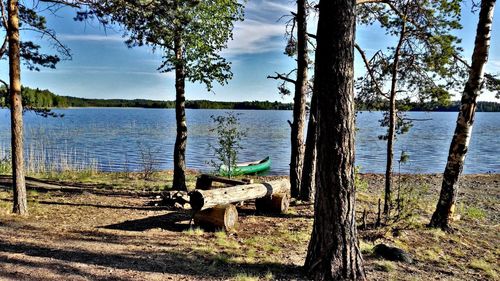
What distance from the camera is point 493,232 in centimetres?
961

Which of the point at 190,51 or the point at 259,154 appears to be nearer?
the point at 190,51

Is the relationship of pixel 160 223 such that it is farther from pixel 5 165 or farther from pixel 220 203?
pixel 5 165

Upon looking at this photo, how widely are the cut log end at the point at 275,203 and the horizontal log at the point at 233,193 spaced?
6.4 inches

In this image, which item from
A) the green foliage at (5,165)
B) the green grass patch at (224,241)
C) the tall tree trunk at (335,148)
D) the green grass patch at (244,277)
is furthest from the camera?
the green foliage at (5,165)

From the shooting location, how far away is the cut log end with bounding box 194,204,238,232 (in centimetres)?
787

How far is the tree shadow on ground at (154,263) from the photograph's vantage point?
5492 mm

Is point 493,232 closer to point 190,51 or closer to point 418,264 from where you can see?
point 418,264

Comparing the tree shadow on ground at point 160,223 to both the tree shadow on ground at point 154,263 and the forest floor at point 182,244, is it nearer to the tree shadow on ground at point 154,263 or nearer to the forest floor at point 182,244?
the forest floor at point 182,244

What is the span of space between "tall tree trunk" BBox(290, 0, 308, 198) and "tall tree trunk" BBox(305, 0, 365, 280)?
567 centimetres

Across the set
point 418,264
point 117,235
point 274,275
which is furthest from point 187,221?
point 418,264

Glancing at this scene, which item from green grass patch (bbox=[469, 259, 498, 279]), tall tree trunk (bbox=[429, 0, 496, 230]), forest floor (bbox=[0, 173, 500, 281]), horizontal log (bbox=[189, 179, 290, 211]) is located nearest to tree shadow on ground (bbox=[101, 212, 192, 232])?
forest floor (bbox=[0, 173, 500, 281])

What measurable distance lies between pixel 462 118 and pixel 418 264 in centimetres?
360

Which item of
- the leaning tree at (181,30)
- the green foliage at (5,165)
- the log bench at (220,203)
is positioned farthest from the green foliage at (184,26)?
the green foliage at (5,165)

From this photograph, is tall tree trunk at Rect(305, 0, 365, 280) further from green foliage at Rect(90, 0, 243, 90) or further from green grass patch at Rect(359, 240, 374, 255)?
green foliage at Rect(90, 0, 243, 90)
